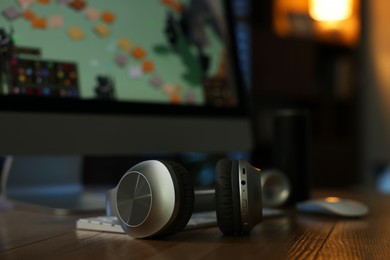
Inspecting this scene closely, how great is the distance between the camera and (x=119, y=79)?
2.89ft

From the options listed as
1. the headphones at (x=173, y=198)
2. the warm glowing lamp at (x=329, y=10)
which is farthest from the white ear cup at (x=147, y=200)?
the warm glowing lamp at (x=329, y=10)

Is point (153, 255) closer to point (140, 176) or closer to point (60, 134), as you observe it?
point (140, 176)

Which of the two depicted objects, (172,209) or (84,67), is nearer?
(172,209)

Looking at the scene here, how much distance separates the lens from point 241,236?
0.56 m

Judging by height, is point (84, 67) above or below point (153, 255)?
above

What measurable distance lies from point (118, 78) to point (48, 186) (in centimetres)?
28

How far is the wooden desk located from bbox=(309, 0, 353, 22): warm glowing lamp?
96.1 inches

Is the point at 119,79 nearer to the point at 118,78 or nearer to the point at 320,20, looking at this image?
the point at 118,78

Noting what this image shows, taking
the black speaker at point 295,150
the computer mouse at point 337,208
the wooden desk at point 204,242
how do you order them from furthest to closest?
1. the black speaker at point 295,150
2. the computer mouse at point 337,208
3. the wooden desk at point 204,242

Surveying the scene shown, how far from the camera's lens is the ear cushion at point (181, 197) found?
0.52 m

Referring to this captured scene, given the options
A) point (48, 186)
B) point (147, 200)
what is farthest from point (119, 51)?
point (147, 200)

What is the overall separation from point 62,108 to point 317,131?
93.4 inches

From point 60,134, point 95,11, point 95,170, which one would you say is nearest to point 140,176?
point 60,134

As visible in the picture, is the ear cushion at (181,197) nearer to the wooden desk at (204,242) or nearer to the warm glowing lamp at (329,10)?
the wooden desk at (204,242)
